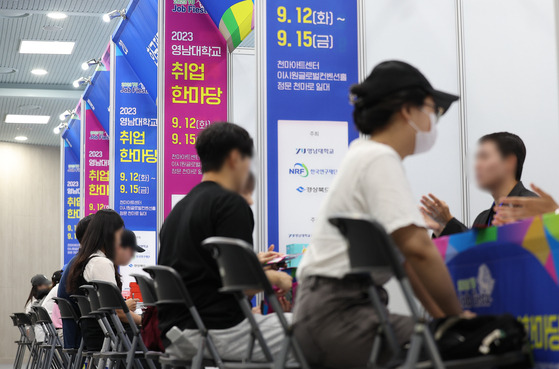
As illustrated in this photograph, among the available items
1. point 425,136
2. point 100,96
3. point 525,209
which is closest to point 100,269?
point 525,209

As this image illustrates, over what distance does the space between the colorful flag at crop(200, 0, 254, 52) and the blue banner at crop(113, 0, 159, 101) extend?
105cm

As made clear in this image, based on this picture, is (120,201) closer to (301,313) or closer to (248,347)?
(248,347)

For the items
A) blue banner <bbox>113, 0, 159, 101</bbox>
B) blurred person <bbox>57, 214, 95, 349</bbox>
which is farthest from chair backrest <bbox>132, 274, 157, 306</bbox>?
blue banner <bbox>113, 0, 159, 101</bbox>

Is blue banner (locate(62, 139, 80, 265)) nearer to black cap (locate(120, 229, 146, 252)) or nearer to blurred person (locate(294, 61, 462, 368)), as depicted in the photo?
black cap (locate(120, 229, 146, 252))

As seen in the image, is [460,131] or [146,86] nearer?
[460,131]

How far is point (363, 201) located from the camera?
2191 mm

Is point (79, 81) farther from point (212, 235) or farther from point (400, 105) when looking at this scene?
point (400, 105)

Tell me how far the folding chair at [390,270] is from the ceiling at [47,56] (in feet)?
31.2

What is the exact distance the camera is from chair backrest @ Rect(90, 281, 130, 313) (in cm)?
419

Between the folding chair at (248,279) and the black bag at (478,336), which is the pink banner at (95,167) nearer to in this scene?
the folding chair at (248,279)

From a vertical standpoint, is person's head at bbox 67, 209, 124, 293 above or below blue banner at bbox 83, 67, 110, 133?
below

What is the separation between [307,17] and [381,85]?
128 inches

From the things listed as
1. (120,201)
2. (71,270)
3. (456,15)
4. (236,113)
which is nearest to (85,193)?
(120,201)

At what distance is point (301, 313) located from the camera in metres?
2.21
